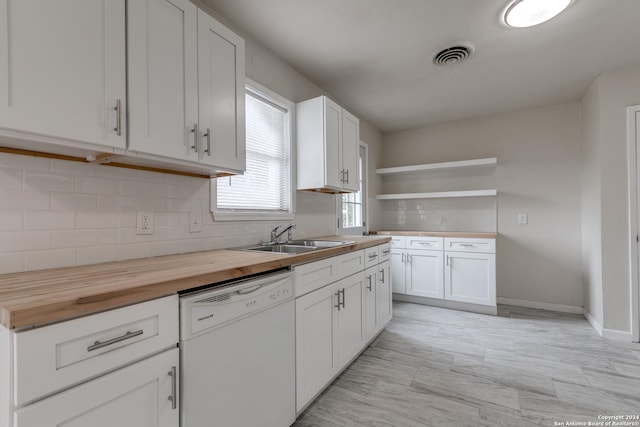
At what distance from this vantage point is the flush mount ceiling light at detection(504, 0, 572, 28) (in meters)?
1.91

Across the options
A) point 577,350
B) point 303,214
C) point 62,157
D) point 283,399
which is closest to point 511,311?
point 577,350

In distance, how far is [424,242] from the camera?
12.8 feet

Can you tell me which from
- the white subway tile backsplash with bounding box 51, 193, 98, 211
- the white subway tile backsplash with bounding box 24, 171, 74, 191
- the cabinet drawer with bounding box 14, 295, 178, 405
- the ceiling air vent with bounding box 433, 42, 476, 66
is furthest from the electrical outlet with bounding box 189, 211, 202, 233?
the ceiling air vent with bounding box 433, 42, 476, 66

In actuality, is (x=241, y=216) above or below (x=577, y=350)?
above

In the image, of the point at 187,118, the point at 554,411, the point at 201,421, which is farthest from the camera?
the point at 554,411

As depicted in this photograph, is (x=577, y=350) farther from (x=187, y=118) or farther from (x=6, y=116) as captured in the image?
(x=6, y=116)

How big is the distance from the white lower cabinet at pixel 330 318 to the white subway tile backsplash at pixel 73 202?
1053mm

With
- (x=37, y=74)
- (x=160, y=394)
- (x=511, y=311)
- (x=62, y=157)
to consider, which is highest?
(x=37, y=74)

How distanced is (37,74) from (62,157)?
411 mm

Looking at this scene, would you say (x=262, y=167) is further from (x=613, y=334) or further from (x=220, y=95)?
(x=613, y=334)

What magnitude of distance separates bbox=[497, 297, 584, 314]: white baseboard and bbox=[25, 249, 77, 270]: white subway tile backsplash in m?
4.53

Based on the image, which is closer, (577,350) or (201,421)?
(201,421)

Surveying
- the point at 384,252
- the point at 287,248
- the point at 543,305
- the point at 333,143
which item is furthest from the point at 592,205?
the point at 287,248

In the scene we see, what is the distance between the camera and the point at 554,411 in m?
1.83
